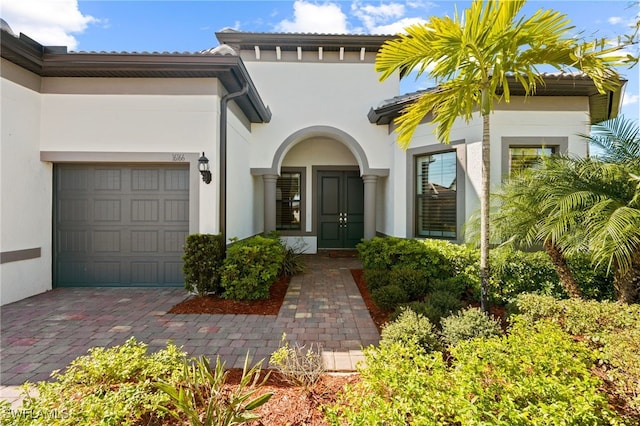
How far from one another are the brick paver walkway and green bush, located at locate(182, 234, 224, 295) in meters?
0.52

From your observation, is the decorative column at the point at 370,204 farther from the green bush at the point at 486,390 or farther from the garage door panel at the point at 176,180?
the green bush at the point at 486,390

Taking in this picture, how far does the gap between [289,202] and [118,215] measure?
4939 mm

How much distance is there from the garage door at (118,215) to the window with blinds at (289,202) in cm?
414

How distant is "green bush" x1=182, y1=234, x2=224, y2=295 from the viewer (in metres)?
5.02

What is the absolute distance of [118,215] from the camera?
569 cm

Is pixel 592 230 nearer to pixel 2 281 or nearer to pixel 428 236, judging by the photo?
pixel 428 236

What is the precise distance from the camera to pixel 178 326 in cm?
400

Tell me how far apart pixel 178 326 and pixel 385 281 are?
3.24m

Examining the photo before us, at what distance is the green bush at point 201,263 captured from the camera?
5.02 meters

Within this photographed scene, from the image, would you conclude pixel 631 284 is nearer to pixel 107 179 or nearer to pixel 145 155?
pixel 145 155

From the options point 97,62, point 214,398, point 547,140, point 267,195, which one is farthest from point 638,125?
point 97,62

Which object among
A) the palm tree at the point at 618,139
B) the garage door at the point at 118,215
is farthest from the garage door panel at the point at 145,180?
the palm tree at the point at 618,139

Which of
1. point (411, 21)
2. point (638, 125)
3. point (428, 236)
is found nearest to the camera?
point (411, 21)

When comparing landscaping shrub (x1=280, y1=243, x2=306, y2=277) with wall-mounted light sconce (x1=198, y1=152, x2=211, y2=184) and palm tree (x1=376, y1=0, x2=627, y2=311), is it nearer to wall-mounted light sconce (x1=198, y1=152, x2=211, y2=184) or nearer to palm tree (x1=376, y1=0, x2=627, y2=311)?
wall-mounted light sconce (x1=198, y1=152, x2=211, y2=184)
